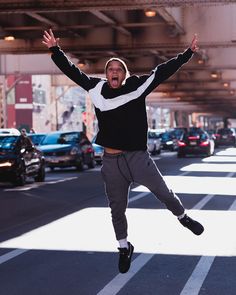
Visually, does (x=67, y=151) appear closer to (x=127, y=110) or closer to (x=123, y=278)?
(x=123, y=278)

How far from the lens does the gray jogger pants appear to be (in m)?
6.95

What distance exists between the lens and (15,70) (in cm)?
4153

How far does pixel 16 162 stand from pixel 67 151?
873 cm

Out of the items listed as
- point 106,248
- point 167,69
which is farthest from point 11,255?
point 167,69

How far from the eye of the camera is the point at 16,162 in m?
22.0

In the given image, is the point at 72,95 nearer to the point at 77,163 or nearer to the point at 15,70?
the point at 15,70

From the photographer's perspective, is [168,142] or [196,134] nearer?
[196,134]

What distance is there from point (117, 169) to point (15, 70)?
3521cm

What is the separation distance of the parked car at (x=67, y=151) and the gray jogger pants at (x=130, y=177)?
77.1 feet

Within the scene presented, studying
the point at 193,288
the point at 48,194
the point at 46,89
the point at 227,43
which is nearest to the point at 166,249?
the point at 193,288

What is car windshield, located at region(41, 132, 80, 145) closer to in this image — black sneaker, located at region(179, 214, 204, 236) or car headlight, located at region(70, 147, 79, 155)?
car headlight, located at region(70, 147, 79, 155)

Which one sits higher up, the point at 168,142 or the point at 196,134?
the point at 196,134

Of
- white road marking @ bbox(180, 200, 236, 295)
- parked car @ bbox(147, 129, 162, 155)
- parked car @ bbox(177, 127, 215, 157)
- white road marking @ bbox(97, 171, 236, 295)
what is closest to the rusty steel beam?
white road marking @ bbox(97, 171, 236, 295)

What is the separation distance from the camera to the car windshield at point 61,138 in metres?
32.4
